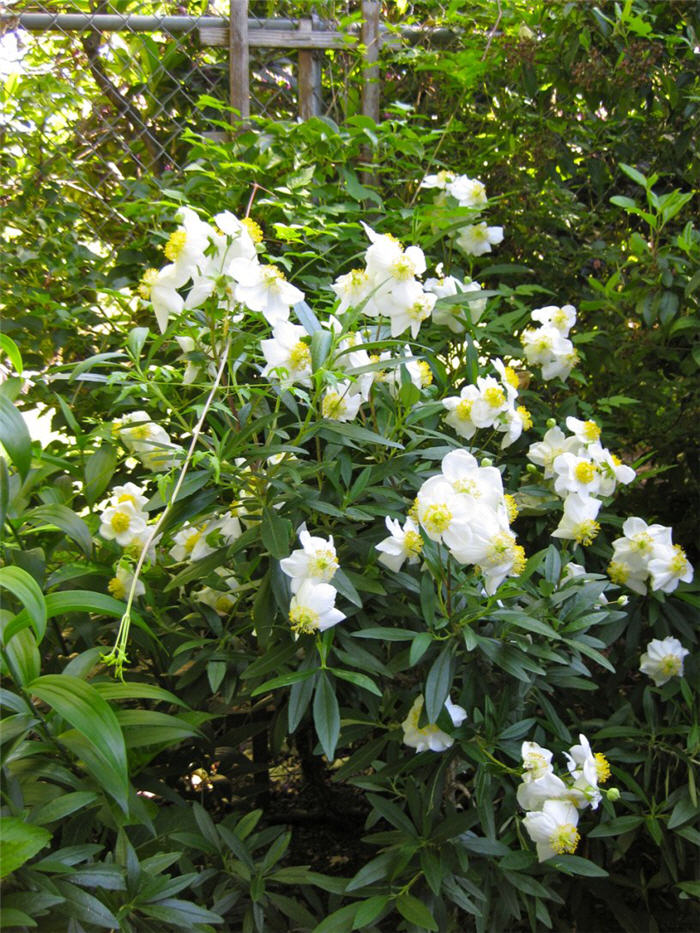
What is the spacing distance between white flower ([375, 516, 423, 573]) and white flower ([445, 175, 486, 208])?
1.07m

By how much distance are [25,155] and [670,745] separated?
224cm

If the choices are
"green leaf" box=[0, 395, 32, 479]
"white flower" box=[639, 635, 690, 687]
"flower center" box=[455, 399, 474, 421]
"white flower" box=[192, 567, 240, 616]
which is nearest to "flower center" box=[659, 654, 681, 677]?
"white flower" box=[639, 635, 690, 687]

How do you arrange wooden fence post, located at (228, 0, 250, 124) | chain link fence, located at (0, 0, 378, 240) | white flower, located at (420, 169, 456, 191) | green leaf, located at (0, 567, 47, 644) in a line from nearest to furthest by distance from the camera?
1. green leaf, located at (0, 567, 47, 644)
2. white flower, located at (420, 169, 456, 191)
3. wooden fence post, located at (228, 0, 250, 124)
4. chain link fence, located at (0, 0, 378, 240)

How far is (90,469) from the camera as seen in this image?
156 cm

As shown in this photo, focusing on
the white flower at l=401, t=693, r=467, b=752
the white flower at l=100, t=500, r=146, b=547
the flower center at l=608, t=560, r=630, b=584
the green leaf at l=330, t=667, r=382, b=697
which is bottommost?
the white flower at l=401, t=693, r=467, b=752

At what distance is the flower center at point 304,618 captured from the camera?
1244mm

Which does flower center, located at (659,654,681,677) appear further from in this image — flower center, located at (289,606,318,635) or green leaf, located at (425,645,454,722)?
flower center, located at (289,606,318,635)

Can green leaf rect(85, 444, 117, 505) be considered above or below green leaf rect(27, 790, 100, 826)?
above

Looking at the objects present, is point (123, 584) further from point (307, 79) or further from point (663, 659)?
point (307, 79)

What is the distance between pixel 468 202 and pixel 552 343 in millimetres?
529

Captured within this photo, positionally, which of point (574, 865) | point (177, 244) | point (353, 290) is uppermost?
point (177, 244)

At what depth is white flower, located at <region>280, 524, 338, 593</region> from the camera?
4.17 feet

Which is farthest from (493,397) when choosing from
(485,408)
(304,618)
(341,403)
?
(304,618)

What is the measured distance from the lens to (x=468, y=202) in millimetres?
2145
